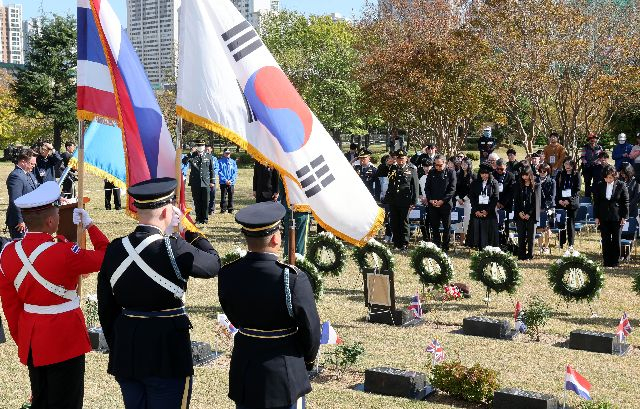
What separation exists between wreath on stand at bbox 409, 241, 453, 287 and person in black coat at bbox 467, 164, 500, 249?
13.7 ft

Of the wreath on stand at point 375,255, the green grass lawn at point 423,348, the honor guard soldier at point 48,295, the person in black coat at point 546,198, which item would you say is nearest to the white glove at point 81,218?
the honor guard soldier at point 48,295

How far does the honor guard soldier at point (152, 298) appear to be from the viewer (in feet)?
17.2

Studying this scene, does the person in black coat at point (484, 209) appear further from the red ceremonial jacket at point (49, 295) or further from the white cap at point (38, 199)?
the white cap at point (38, 199)

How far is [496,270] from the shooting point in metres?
12.2

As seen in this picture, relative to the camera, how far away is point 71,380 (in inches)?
237

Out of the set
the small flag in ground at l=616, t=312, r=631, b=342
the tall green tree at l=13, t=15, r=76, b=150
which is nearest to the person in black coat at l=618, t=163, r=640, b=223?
the small flag in ground at l=616, t=312, r=631, b=342

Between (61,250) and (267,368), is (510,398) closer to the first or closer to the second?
(267,368)

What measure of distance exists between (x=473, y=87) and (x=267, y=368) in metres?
25.2

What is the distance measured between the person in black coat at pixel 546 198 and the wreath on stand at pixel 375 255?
17.7ft

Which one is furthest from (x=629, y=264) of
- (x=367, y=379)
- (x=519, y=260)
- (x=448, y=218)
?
(x=367, y=379)

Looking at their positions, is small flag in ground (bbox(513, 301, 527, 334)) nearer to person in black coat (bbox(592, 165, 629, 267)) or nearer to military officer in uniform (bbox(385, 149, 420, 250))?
person in black coat (bbox(592, 165, 629, 267))

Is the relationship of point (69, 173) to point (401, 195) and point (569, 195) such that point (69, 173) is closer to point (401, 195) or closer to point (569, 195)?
point (401, 195)

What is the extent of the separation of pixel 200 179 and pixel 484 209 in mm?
7476

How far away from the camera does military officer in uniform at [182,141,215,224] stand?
20.4 metres
